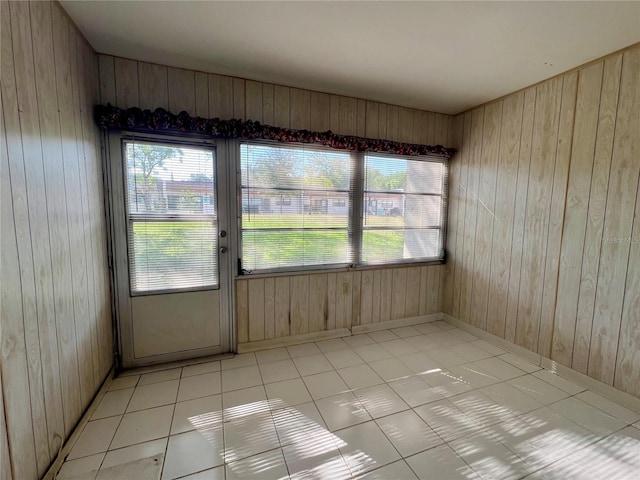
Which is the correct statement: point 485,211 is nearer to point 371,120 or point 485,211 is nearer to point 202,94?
point 371,120

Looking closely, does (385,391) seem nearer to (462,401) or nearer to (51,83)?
(462,401)

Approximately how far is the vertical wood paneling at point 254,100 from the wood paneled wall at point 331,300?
4.99 feet

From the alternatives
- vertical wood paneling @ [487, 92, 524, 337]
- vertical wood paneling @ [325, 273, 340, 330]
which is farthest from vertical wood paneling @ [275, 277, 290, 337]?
vertical wood paneling @ [487, 92, 524, 337]

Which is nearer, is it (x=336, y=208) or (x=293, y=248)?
(x=293, y=248)

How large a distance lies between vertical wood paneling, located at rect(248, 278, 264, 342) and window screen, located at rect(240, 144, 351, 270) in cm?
17

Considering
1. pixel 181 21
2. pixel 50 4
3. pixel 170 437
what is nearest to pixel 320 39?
pixel 181 21

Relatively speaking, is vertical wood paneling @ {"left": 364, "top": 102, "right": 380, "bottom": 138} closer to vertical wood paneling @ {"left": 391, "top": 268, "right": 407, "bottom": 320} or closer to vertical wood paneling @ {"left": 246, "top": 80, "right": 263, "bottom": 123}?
vertical wood paneling @ {"left": 246, "top": 80, "right": 263, "bottom": 123}

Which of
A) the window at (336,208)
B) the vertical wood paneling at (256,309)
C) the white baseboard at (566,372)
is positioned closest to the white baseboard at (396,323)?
the white baseboard at (566,372)

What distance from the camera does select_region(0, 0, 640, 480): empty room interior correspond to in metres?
1.48

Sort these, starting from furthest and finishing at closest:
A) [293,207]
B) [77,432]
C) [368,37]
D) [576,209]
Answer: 1. [293,207]
2. [576,209]
3. [368,37]
4. [77,432]

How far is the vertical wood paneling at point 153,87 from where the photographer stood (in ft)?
7.26

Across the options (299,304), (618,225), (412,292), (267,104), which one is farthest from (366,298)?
(267,104)

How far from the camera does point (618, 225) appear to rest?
1999 mm

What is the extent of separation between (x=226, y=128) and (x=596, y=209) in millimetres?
2997
